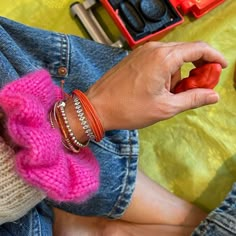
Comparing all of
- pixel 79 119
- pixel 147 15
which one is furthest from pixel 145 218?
pixel 147 15

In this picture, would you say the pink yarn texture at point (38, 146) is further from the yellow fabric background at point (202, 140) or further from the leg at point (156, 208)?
the yellow fabric background at point (202, 140)

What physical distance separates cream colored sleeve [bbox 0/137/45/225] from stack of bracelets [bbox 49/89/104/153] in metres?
0.07

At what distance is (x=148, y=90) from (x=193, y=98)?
62mm

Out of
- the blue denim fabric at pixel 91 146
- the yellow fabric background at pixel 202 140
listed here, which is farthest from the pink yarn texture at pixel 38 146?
the yellow fabric background at pixel 202 140

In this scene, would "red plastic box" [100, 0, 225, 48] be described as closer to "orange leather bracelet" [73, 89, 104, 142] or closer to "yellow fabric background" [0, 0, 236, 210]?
"yellow fabric background" [0, 0, 236, 210]

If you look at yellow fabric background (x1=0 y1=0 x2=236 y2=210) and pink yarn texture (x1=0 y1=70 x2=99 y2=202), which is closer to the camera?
pink yarn texture (x1=0 y1=70 x2=99 y2=202)

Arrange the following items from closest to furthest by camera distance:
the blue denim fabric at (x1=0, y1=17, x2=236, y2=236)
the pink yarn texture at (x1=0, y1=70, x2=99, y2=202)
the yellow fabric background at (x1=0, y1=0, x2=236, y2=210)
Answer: the pink yarn texture at (x1=0, y1=70, x2=99, y2=202) → the blue denim fabric at (x1=0, y1=17, x2=236, y2=236) → the yellow fabric background at (x1=0, y1=0, x2=236, y2=210)

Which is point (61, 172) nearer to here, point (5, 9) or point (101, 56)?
point (101, 56)

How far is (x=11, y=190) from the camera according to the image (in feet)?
1.91

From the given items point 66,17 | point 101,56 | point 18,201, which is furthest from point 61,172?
point 66,17

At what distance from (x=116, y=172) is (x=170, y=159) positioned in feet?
0.56

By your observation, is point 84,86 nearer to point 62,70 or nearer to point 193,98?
point 62,70

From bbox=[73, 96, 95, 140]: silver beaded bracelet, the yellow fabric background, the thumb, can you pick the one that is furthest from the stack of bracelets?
the yellow fabric background

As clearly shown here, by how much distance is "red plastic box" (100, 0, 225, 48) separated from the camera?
0.92 m
